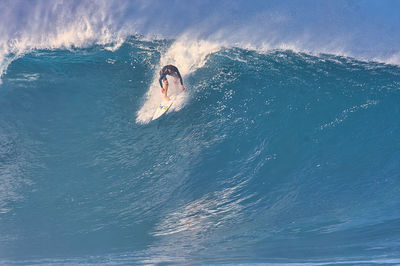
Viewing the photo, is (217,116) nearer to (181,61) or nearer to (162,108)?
(162,108)

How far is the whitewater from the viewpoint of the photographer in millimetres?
A: 6410

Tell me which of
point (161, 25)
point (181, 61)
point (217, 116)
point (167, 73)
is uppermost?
point (161, 25)

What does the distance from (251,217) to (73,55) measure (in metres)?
5.54

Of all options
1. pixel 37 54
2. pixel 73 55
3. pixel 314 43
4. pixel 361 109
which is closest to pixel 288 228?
pixel 361 109

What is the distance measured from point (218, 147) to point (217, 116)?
704 mm

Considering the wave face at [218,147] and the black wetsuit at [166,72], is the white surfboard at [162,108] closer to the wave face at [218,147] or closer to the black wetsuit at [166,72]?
the wave face at [218,147]

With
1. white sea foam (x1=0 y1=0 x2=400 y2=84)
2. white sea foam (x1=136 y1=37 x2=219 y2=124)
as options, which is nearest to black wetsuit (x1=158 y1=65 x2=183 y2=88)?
white sea foam (x1=136 y1=37 x2=219 y2=124)

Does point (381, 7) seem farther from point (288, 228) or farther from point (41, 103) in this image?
point (41, 103)

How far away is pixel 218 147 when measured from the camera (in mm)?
6867

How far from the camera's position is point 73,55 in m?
6.74

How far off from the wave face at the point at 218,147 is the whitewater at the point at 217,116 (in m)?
0.03

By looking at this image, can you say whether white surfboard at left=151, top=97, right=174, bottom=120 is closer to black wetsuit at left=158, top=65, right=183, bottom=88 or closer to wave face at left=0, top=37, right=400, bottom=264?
wave face at left=0, top=37, right=400, bottom=264

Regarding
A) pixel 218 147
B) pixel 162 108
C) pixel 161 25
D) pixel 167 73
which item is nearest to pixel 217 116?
pixel 218 147

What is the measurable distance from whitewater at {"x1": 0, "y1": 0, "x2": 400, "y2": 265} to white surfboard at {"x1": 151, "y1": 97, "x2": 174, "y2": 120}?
116 mm
